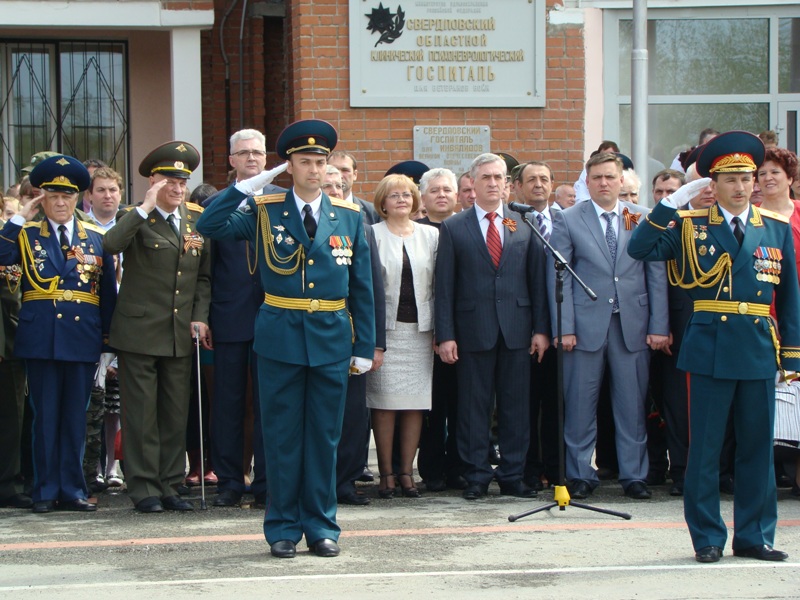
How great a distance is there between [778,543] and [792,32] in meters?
7.19

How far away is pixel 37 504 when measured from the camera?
7832 mm

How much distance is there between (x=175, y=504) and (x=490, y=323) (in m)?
2.19

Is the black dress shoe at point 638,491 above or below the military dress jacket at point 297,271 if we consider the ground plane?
below

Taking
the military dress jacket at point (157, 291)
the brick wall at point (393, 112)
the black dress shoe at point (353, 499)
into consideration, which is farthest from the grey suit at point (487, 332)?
the brick wall at point (393, 112)

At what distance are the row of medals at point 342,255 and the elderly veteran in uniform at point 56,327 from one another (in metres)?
1.82

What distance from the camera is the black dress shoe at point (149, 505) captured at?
7766mm

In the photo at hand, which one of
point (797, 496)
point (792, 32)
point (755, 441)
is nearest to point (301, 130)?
point (755, 441)

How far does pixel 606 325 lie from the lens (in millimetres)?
8211

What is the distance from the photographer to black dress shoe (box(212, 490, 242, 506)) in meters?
7.98

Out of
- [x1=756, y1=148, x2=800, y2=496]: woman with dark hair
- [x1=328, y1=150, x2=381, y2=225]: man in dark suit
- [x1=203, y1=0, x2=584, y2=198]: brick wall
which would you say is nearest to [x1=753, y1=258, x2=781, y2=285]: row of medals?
Answer: [x1=756, y1=148, x2=800, y2=496]: woman with dark hair

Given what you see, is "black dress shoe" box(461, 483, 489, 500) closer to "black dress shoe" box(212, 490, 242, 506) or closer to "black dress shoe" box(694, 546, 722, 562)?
"black dress shoe" box(212, 490, 242, 506)

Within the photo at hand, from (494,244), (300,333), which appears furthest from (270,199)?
(494,244)

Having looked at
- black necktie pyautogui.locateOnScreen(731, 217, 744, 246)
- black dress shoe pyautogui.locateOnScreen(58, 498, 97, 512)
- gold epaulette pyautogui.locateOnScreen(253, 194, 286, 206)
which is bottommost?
black dress shoe pyautogui.locateOnScreen(58, 498, 97, 512)

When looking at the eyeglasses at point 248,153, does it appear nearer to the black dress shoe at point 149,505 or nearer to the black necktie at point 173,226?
the black necktie at point 173,226
